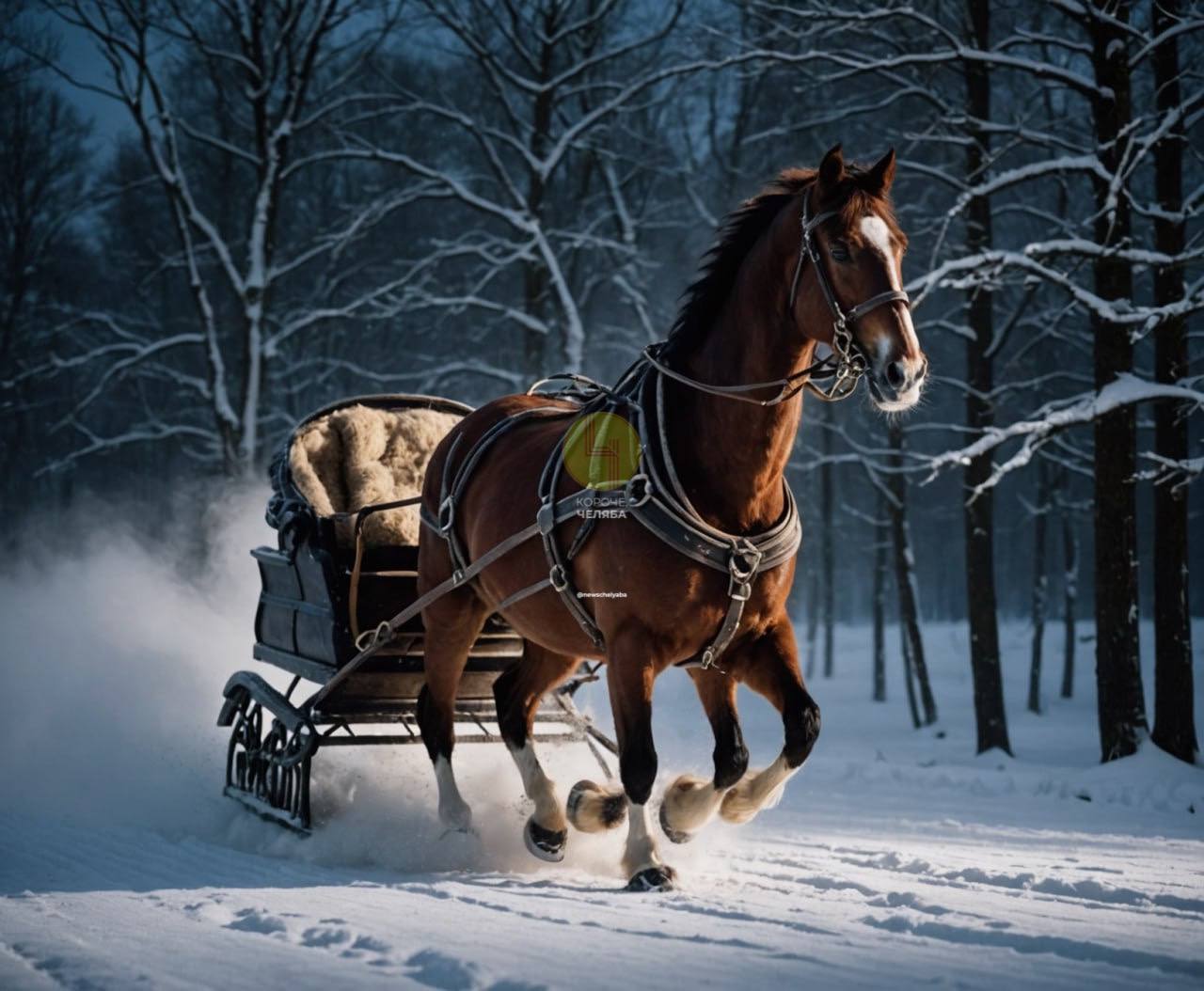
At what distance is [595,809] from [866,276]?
263 centimetres

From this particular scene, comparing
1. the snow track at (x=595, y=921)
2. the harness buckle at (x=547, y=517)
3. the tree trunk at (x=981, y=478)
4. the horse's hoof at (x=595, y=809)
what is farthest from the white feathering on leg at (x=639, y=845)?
the tree trunk at (x=981, y=478)

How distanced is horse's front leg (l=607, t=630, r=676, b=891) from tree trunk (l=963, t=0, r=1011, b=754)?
8138mm

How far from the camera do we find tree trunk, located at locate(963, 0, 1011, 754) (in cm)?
1261

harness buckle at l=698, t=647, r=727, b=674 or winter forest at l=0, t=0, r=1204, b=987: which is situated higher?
winter forest at l=0, t=0, r=1204, b=987

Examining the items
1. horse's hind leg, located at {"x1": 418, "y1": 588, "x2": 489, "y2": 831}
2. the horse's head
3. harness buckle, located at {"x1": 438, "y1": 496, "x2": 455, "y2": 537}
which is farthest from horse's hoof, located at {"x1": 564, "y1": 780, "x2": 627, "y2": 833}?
the horse's head

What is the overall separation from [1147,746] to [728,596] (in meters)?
6.51

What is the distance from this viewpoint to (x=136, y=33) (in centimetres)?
1662

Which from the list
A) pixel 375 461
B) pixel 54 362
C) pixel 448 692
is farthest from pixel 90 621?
pixel 54 362

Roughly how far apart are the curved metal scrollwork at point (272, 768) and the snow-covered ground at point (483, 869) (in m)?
0.14

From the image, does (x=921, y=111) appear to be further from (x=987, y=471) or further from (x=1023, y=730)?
(x=1023, y=730)

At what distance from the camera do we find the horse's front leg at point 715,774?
540cm

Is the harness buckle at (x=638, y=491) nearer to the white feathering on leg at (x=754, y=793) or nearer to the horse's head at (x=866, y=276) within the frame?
the horse's head at (x=866, y=276)

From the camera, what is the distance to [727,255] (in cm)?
518

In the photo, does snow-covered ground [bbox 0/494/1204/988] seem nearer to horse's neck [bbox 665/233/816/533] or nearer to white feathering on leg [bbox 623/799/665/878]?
white feathering on leg [bbox 623/799/665/878]
